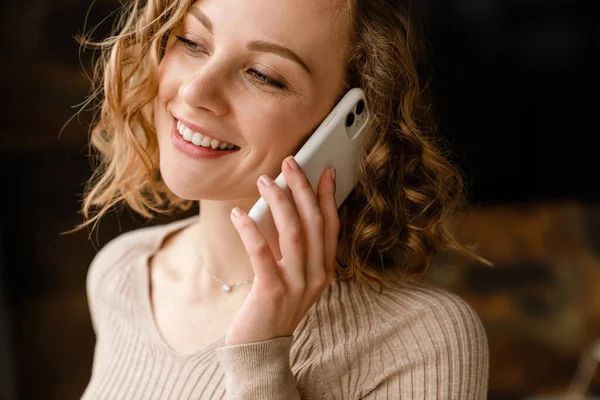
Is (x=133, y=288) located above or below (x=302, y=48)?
below

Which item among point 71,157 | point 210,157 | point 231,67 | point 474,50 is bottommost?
point 71,157

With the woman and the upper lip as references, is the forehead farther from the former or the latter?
the upper lip

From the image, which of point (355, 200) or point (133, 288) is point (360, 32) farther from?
point (133, 288)

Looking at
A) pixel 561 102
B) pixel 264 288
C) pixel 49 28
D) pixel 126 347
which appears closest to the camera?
pixel 264 288

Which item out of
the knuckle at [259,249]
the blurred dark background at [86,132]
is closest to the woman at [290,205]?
the knuckle at [259,249]

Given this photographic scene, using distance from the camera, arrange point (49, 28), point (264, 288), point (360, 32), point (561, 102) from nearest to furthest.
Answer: point (264, 288), point (360, 32), point (49, 28), point (561, 102)

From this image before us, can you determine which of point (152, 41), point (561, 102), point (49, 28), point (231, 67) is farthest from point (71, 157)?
point (561, 102)

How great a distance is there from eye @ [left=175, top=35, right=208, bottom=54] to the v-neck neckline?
458 mm

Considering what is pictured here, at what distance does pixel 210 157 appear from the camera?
1014 mm

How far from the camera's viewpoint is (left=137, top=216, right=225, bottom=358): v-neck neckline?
1.15 meters

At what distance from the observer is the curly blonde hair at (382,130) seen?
1.06 metres

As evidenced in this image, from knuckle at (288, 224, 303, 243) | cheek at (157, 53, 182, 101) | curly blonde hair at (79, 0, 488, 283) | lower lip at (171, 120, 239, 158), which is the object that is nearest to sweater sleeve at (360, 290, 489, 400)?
curly blonde hair at (79, 0, 488, 283)

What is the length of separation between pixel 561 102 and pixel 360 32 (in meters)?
1.49

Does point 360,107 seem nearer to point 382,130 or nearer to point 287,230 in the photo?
point 382,130
